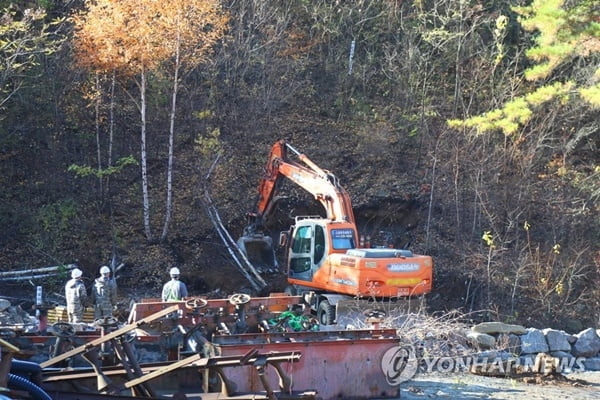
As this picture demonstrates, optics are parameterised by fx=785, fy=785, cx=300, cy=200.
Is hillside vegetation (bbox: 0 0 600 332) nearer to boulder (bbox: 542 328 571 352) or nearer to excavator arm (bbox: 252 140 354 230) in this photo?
excavator arm (bbox: 252 140 354 230)

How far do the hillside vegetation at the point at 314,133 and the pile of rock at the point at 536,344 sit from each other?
3.87m

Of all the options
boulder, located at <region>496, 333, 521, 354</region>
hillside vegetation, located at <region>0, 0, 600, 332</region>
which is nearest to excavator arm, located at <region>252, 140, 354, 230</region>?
hillside vegetation, located at <region>0, 0, 600, 332</region>

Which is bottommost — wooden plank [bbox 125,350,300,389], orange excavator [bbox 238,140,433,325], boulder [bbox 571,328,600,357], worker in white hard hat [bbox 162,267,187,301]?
boulder [bbox 571,328,600,357]

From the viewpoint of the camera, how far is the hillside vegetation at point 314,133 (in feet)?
66.5

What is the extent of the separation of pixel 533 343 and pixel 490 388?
3175 mm

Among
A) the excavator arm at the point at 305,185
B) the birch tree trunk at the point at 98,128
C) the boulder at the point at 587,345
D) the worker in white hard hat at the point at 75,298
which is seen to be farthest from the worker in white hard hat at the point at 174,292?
the birch tree trunk at the point at 98,128

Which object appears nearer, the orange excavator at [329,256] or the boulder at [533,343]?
the boulder at [533,343]

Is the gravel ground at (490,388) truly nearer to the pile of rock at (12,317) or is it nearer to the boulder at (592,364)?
the boulder at (592,364)

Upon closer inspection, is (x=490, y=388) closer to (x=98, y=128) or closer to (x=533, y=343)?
(x=533, y=343)

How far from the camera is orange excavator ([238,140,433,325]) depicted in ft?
Result: 51.2

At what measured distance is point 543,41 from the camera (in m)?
17.5

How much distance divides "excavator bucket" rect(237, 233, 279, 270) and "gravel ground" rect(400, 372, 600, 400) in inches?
298

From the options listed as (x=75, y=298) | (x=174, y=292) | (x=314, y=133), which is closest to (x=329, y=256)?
Result: (x=174, y=292)

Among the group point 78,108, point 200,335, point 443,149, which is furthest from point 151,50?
point 200,335
